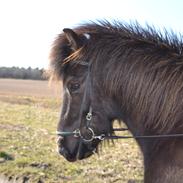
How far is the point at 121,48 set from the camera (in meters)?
3.94

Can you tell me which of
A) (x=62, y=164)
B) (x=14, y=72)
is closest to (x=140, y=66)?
(x=62, y=164)

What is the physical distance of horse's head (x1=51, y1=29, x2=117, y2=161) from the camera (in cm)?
396

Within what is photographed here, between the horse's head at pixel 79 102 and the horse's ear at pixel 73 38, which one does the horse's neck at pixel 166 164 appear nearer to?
the horse's head at pixel 79 102

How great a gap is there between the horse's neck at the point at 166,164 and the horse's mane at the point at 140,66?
0.44ft

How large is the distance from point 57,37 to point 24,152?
6576 millimetres

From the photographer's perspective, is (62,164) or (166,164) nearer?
(166,164)

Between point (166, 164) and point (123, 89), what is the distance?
2.34 feet

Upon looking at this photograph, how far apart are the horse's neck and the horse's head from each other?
1.85 feet

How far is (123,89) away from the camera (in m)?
3.85

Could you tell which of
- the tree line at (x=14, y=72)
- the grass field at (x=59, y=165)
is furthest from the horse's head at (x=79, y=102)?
the tree line at (x=14, y=72)

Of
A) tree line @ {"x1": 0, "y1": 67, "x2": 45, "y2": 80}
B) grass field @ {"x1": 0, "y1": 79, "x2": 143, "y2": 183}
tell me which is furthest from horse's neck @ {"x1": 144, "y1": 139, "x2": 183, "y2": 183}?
tree line @ {"x1": 0, "y1": 67, "x2": 45, "y2": 80}

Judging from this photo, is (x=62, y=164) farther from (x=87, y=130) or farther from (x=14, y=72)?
(x=14, y=72)

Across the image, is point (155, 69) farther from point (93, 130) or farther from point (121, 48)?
point (93, 130)

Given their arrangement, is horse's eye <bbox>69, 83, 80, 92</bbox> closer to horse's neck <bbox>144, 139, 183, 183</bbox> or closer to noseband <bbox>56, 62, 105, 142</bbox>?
noseband <bbox>56, 62, 105, 142</bbox>
